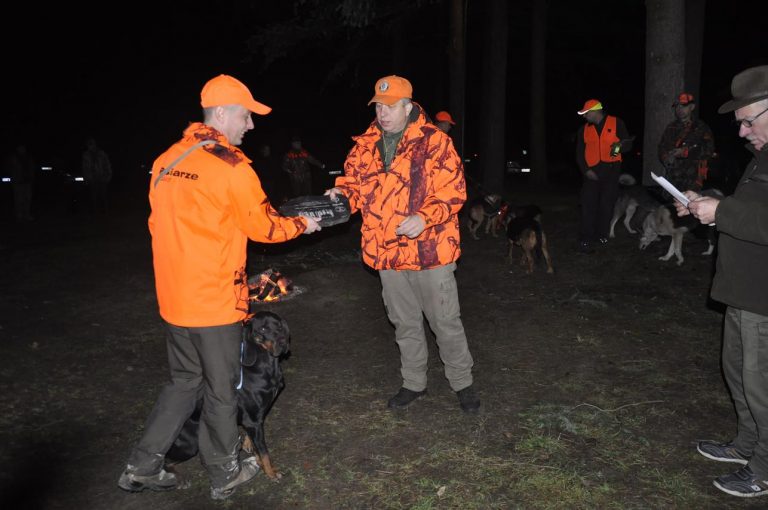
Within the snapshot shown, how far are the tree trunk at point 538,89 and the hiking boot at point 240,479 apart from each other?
1962cm

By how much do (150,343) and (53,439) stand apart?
196 centimetres

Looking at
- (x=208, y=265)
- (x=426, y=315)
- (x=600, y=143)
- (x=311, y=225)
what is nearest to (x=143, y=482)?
(x=208, y=265)

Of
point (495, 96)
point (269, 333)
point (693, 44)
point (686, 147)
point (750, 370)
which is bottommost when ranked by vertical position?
point (750, 370)

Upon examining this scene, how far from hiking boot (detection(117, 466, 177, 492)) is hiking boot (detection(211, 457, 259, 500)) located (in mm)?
298

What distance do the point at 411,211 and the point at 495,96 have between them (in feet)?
44.9

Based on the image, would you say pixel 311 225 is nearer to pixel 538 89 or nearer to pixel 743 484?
pixel 743 484

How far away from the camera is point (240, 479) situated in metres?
Result: 3.51

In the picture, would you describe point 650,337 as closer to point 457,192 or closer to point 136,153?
point 457,192

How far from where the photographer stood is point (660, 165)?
927cm

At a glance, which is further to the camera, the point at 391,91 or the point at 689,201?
the point at 391,91

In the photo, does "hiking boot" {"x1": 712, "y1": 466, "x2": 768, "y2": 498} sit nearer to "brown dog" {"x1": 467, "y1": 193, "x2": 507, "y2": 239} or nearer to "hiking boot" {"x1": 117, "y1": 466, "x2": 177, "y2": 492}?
"hiking boot" {"x1": 117, "y1": 466, "x2": 177, "y2": 492}

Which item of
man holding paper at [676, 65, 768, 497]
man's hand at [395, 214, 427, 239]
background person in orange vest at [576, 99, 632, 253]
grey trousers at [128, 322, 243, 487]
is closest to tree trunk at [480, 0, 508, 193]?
background person in orange vest at [576, 99, 632, 253]

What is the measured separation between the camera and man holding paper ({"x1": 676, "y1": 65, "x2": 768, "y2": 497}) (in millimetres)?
3008

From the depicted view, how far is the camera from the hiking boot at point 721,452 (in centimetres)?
358
